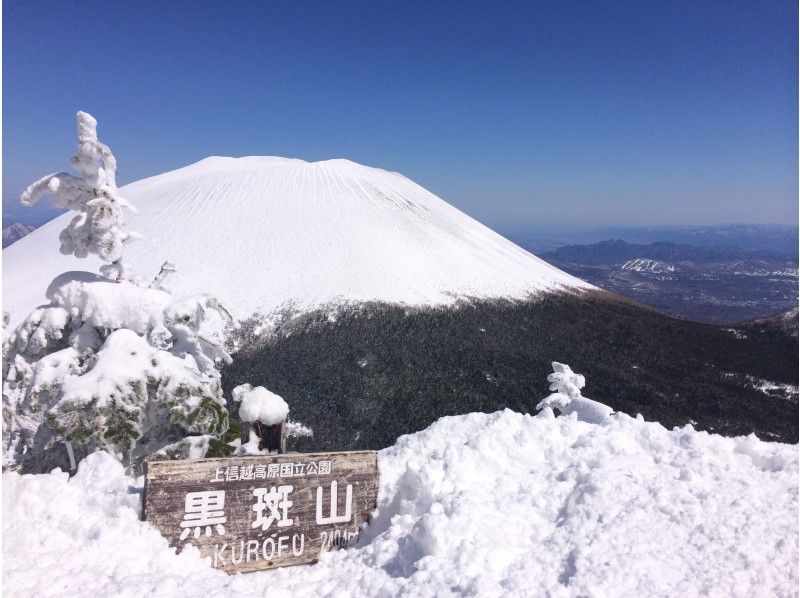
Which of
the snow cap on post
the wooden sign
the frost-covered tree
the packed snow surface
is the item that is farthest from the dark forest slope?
the wooden sign

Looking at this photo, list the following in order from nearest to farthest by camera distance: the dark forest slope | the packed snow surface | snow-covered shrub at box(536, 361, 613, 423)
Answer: the packed snow surface
snow-covered shrub at box(536, 361, 613, 423)
the dark forest slope

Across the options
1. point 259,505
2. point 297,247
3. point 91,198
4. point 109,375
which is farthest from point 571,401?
point 297,247

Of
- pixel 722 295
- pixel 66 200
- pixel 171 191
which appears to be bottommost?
pixel 722 295

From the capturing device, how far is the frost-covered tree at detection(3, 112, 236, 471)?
7.72 metres

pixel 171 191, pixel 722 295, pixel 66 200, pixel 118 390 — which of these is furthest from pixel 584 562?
pixel 722 295

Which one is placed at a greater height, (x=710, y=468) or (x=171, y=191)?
(x=171, y=191)

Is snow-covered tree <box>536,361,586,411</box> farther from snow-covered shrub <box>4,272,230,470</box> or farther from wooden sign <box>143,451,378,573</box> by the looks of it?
snow-covered shrub <box>4,272,230,470</box>

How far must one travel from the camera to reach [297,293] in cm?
3162

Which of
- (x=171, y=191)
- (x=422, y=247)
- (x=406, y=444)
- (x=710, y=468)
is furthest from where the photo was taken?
(x=171, y=191)

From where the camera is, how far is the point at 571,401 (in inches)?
463

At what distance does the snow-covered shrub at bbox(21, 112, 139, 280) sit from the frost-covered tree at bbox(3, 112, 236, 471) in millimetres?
18

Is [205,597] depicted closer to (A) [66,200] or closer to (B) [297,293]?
(A) [66,200]

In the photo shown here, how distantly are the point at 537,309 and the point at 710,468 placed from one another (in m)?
27.7

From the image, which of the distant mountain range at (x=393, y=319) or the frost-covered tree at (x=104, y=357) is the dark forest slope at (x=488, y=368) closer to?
the distant mountain range at (x=393, y=319)
